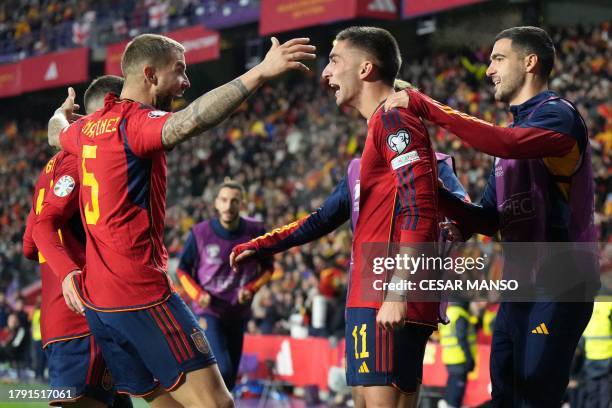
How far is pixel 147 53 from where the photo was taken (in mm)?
4367

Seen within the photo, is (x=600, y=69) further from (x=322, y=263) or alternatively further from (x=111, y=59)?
(x=111, y=59)

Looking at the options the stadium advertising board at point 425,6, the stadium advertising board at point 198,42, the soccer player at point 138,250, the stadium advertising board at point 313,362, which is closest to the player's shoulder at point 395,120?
the soccer player at point 138,250

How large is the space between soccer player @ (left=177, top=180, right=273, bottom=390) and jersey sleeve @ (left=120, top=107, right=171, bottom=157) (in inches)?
170

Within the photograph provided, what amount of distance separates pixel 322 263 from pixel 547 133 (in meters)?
10.1

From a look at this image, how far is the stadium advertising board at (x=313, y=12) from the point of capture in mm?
20891

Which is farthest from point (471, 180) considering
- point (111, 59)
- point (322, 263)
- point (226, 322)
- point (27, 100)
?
point (27, 100)

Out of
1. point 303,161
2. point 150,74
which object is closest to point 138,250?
point 150,74

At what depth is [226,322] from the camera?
8578 millimetres

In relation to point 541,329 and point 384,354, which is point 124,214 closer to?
point 384,354

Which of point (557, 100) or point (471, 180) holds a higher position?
point (557, 100)

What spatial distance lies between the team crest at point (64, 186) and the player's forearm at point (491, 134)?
2.02 meters

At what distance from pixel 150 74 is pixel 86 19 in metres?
26.7

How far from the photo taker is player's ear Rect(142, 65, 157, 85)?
4359mm

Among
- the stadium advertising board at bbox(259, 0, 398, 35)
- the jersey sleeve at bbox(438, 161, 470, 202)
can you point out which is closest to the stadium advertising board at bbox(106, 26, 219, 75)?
the stadium advertising board at bbox(259, 0, 398, 35)
